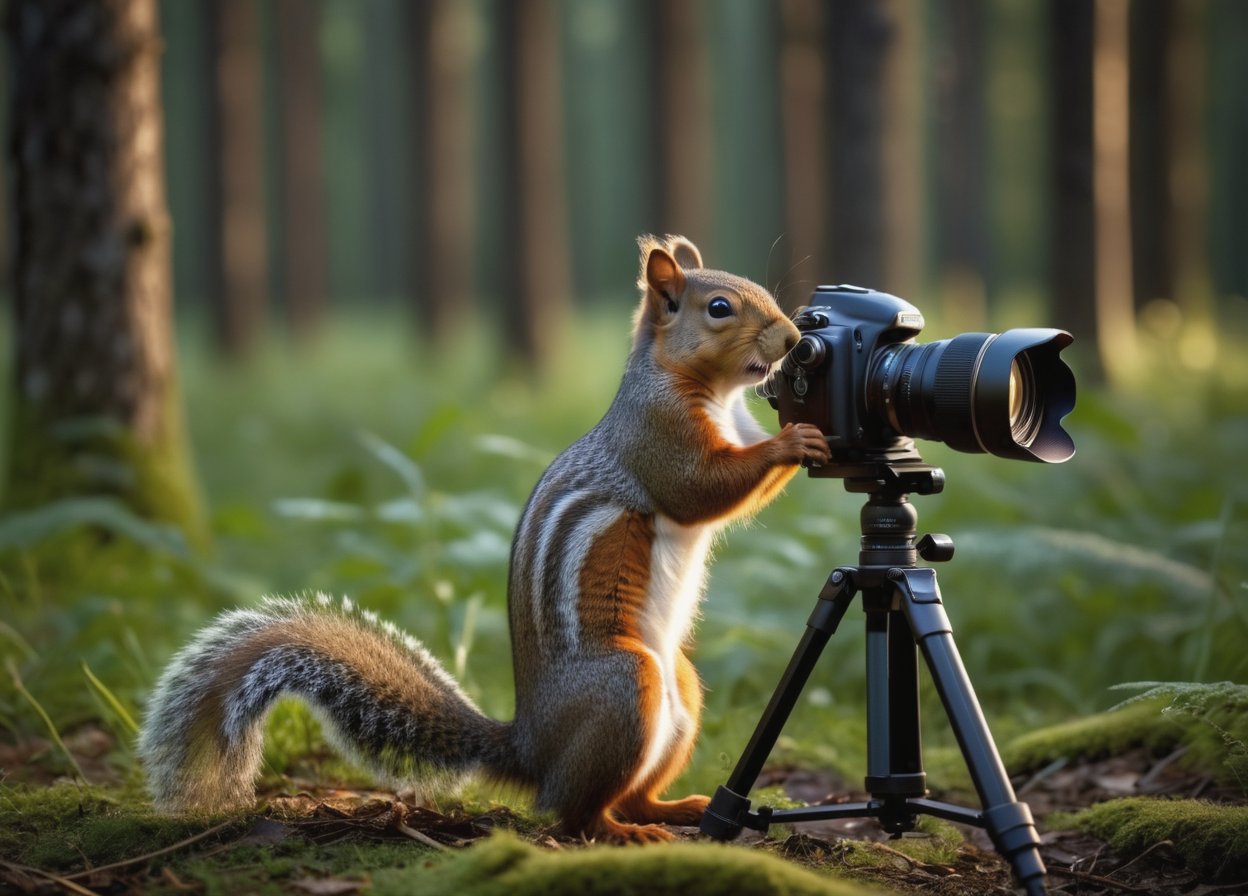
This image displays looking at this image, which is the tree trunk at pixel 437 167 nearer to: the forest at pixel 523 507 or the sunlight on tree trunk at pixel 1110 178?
the forest at pixel 523 507

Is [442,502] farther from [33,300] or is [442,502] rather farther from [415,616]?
[33,300]

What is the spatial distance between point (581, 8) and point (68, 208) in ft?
128

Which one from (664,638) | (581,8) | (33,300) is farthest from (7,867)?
(581,8)

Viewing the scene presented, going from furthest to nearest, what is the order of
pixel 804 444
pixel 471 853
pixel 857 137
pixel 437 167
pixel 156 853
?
pixel 437 167 → pixel 857 137 → pixel 804 444 → pixel 156 853 → pixel 471 853

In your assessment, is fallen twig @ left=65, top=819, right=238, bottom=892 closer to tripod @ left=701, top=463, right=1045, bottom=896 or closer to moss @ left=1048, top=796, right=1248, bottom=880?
tripod @ left=701, top=463, right=1045, bottom=896

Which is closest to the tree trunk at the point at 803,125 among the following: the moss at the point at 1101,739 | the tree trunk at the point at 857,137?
the tree trunk at the point at 857,137

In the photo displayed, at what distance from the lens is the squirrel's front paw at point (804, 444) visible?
9.53 ft

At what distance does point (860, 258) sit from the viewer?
27.1 feet

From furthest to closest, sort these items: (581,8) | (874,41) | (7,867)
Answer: (581,8) < (874,41) < (7,867)

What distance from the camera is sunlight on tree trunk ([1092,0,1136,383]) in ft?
33.3

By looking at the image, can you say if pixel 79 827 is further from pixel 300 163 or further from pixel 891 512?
pixel 300 163

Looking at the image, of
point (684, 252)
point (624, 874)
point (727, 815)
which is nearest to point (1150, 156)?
point (684, 252)

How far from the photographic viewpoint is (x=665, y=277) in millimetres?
3258

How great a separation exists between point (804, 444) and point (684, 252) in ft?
2.99
